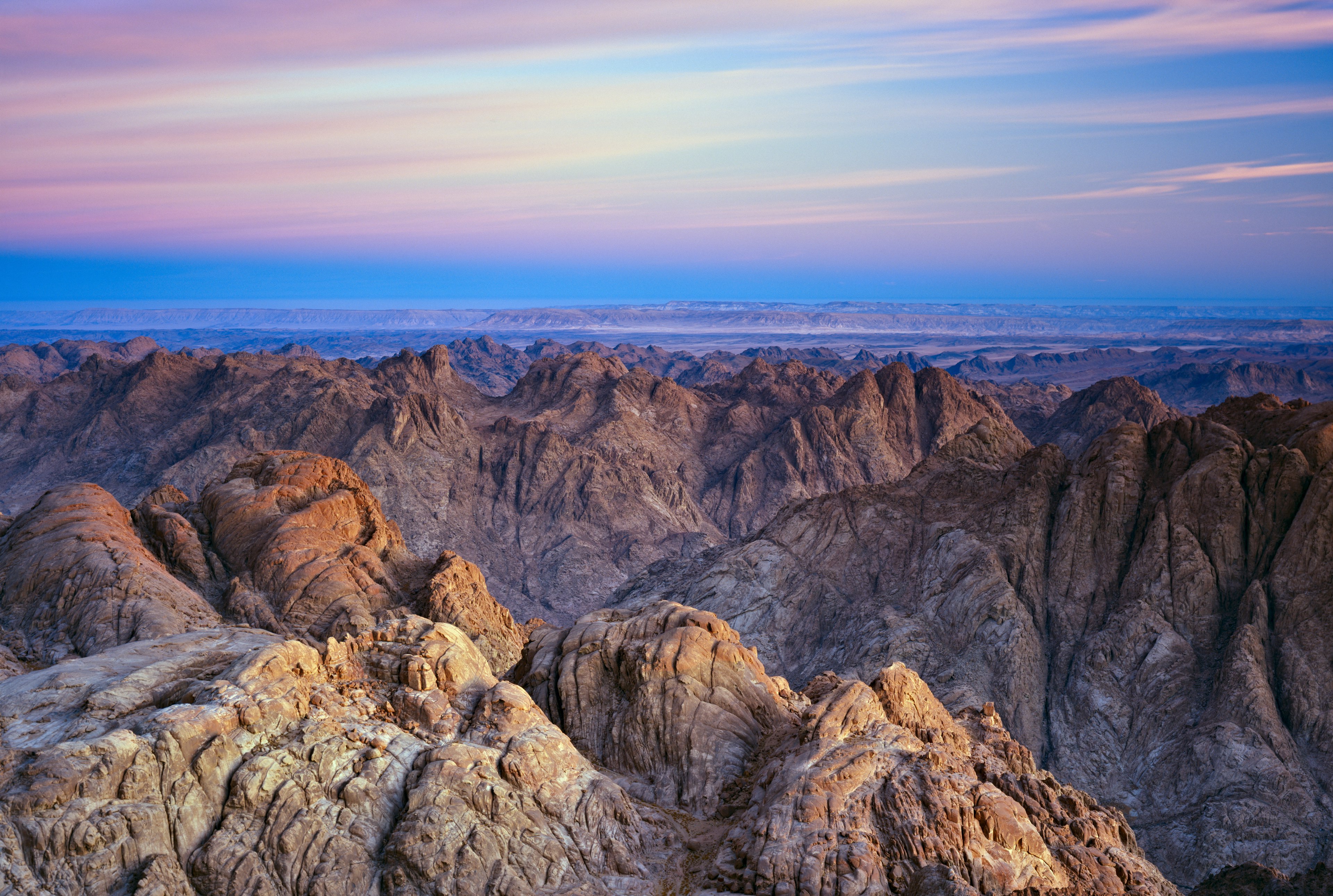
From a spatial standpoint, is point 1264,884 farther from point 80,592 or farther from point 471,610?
point 80,592

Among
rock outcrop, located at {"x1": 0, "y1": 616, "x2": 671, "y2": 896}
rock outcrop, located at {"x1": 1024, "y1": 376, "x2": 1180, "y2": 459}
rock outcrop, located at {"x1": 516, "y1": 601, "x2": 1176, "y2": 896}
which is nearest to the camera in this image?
rock outcrop, located at {"x1": 0, "y1": 616, "x2": 671, "y2": 896}

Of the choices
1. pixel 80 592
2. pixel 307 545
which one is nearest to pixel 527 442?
pixel 307 545

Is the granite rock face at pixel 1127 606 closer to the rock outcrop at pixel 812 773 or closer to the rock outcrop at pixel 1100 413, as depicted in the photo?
the rock outcrop at pixel 812 773

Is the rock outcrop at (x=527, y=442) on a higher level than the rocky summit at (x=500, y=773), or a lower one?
lower

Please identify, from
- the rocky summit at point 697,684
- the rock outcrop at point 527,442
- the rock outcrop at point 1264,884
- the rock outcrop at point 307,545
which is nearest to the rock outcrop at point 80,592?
the rocky summit at point 697,684

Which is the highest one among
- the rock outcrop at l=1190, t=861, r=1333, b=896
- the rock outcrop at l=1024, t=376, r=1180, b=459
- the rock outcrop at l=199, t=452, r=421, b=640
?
the rock outcrop at l=199, t=452, r=421, b=640

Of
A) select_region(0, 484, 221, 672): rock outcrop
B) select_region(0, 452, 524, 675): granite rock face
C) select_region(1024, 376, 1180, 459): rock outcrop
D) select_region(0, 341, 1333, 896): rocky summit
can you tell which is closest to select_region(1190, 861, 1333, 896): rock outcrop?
select_region(0, 341, 1333, 896): rocky summit

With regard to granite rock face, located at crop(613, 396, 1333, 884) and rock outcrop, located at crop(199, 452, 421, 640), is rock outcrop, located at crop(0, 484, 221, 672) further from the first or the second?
granite rock face, located at crop(613, 396, 1333, 884)

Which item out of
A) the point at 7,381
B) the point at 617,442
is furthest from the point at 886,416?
the point at 7,381

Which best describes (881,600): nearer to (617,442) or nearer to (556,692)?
(556,692)
